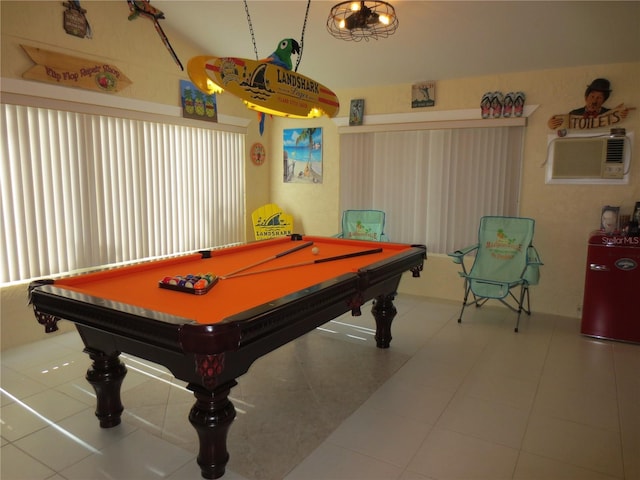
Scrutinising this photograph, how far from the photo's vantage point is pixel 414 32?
4223mm

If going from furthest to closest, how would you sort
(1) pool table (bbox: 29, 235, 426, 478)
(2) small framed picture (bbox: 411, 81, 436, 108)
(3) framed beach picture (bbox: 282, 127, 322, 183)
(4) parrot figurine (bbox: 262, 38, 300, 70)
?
1. (3) framed beach picture (bbox: 282, 127, 322, 183)
2. (2) small framed picture (bbox: 411, 81, 436, 108)
3. (4) parrot figurine (bbox: 262, 38, 300, 70)
4. (1) pool table (bbox: 29, 235, 426, 478)

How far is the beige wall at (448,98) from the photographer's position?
3.74 meters

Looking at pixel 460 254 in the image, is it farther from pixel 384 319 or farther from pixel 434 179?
pixel 384 319

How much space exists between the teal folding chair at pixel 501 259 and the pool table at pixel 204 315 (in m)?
1.69

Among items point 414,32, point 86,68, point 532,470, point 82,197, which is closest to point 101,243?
point 82,197

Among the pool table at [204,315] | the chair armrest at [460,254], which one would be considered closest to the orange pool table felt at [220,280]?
the pool table at [204,315]

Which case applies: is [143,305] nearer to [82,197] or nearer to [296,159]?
[82,197]

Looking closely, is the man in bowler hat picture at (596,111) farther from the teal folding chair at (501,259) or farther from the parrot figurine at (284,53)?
the parrot figurine at (284,53)

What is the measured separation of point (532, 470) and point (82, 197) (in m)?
4.09

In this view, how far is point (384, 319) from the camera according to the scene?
148 inches

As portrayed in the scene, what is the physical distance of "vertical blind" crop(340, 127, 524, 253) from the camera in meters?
4.90

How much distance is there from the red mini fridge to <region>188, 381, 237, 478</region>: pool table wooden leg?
3.48m

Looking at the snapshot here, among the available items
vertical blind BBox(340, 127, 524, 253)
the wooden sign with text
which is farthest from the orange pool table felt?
the wooden sign with text

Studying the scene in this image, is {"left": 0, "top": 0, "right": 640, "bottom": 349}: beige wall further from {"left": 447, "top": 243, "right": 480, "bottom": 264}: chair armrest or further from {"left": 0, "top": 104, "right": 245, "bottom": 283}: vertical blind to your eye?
{"left": 447, "top": 243, "right": 480, "bottom": 264}: chair armrest
